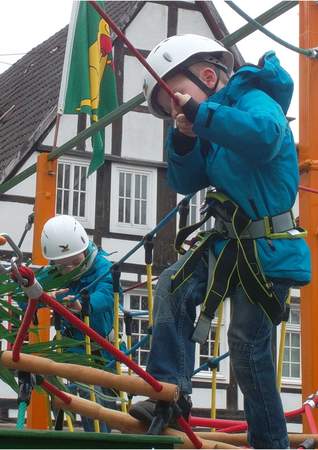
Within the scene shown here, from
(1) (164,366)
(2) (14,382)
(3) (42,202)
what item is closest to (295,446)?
(1) (164,366)

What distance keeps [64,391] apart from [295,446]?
105 centimetres

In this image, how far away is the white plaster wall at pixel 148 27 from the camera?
17.9m

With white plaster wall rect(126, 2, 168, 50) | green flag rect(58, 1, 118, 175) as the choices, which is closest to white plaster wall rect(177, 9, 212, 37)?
white plaster wall rect(126, 2, 168, 50)

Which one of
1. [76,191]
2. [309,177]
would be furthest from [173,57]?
[76,191]

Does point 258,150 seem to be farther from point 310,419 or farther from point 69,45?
point 69,45

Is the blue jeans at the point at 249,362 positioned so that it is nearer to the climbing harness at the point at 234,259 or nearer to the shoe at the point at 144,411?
the climbing harness at the point at 234,259

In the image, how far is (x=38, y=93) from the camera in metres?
18.3

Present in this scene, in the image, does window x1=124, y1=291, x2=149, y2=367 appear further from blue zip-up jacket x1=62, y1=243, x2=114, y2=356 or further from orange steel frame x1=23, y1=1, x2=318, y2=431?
orange steel frame x1=23, y1=1, x2=318, y2=431

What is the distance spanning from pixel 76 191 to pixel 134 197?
89cm

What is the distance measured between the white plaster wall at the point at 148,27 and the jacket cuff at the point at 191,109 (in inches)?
576

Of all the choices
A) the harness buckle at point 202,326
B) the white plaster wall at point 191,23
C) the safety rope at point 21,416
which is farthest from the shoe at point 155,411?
the white plaster wall at point 191,23

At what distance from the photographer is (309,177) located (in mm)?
4336

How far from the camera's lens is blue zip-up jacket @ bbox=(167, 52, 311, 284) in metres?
3.26

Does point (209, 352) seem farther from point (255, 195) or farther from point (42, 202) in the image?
point (255, 195)
